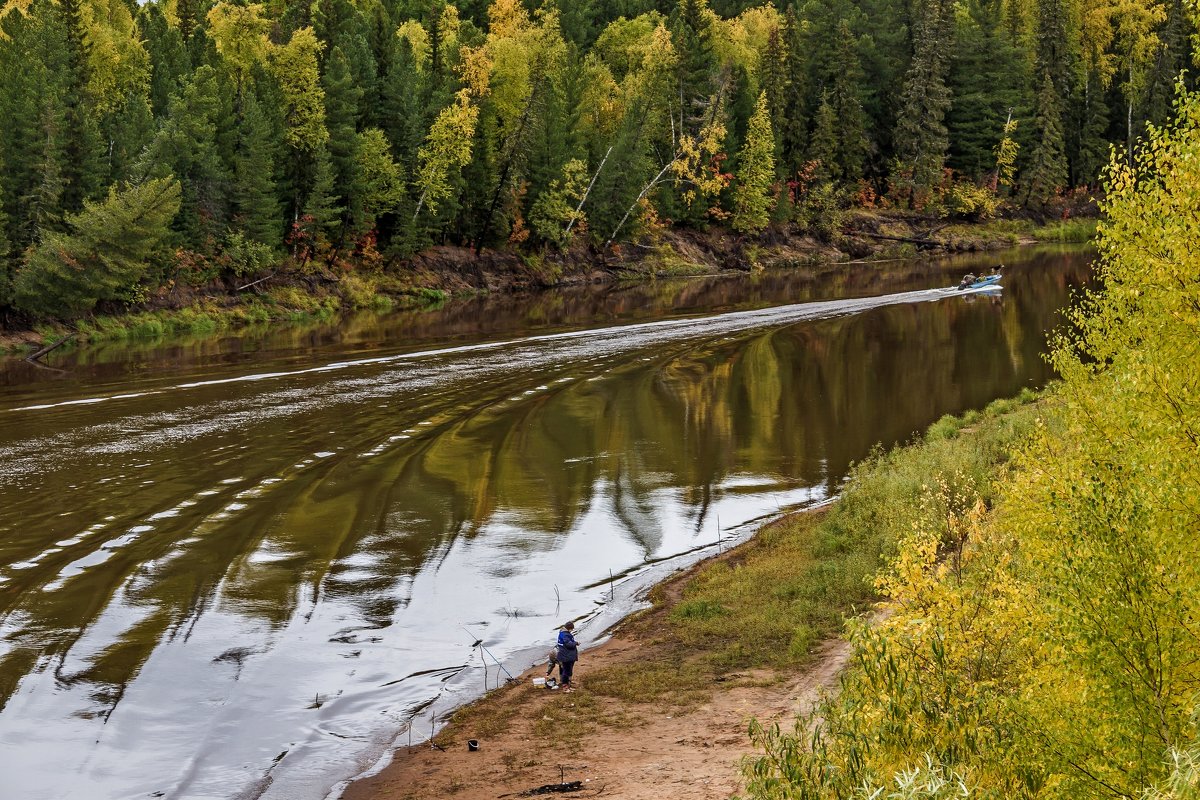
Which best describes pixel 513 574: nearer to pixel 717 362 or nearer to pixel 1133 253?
pixel 1133 253

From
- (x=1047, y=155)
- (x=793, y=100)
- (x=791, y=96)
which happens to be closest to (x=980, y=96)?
(x=1047, y=155)

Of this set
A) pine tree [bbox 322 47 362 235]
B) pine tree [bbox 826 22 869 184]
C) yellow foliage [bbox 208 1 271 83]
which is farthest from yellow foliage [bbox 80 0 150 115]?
pine tree [bbox 826 22 869 184]

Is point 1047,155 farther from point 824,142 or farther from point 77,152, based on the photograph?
point 77,152

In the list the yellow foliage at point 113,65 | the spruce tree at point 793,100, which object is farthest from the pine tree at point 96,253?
the spruce tree at point 793,100

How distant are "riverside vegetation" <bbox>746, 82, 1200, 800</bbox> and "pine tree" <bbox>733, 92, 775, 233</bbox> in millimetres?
95777

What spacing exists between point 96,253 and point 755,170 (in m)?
66.4

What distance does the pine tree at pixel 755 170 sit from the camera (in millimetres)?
107500

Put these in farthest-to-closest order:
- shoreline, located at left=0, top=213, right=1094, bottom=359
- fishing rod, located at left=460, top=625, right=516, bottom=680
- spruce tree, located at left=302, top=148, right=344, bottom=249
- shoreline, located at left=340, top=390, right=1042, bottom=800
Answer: spruce tree, located at left=302, top=148, right=344, bottom=249 → shoreline, located at left=0, top=213, right=1094, bottom=359 → fishing rod, located at left=460, top=625, right=516, bottom=680 → shoreline, located at left=340, top=390, right=1042, bottom=800

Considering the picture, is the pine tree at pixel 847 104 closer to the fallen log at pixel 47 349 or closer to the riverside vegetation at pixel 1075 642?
the fallen log at pixel 47 349

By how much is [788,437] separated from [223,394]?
73.7 feet

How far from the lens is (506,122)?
9038cm

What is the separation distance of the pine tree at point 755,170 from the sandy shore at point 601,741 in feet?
296

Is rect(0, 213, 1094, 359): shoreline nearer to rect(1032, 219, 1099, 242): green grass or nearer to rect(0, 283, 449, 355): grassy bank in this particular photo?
rect(0, 283, 449, 355): grassy bank

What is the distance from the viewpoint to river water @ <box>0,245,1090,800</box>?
19.8 meters
